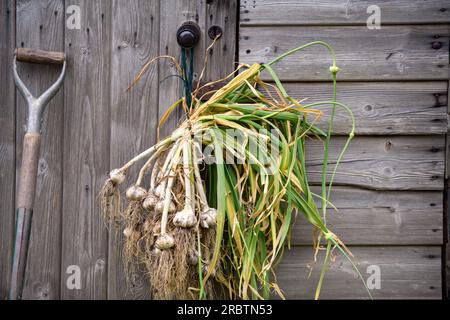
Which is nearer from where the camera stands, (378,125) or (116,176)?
(116,176)

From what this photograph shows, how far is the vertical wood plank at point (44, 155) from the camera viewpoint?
54.4 inches

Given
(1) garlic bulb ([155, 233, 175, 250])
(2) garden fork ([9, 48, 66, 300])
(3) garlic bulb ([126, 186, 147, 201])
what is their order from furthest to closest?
1. (2) garden fork ([9, 48, 66, 300])
2. (3) garlic bulb ([126, 186, 147, 201])
3. (1) garlic bulb ([155, 233, 175, 250])

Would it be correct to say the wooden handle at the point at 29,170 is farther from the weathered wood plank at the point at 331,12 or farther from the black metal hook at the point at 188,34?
the weathered wood plank at the point at 331,12

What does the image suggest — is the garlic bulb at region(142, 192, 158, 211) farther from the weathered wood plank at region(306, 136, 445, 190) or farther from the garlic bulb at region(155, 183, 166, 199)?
the weathered wood plank at region(306, 136, 445, 190)

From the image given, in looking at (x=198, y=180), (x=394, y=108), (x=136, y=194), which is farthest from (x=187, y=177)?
(x=394, y=108)

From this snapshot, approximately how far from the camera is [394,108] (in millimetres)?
1318

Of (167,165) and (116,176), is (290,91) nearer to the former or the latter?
(167,165)

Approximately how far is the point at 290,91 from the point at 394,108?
32 cm

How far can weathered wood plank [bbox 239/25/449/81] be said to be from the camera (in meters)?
1.31

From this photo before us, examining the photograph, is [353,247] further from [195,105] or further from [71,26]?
[71,26]

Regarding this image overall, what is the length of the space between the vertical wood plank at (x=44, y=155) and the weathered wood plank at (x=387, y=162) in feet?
2.68

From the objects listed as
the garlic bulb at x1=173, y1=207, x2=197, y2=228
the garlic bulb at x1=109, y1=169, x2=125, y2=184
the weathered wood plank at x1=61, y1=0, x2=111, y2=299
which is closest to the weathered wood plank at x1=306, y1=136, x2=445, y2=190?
the garlic bulb at x1=173, y1=207, x2=197, y2=228

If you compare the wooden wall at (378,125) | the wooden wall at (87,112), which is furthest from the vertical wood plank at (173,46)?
the wooden wall at (378,125)

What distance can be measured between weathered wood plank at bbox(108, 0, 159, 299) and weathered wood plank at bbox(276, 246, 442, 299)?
47 cm
